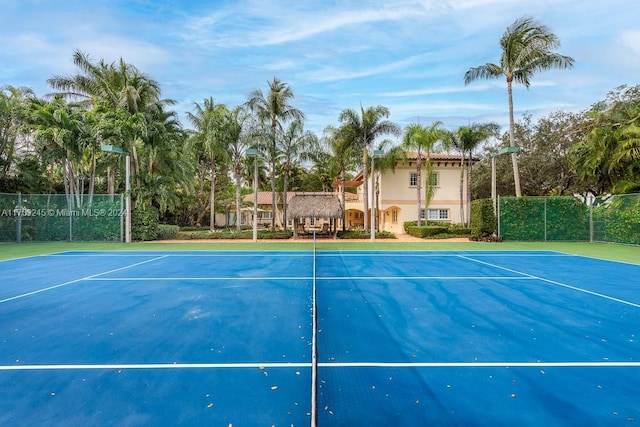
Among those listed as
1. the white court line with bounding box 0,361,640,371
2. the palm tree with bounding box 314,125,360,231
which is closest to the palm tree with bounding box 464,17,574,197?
the palm tree with bounding box 314,125,360,231

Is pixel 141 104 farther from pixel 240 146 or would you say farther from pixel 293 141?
pixel 293 141

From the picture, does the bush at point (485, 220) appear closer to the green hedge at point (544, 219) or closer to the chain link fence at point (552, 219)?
the chain link fence at point (552, 219)

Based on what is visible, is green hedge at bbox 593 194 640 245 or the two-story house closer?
green hedge at bbox 593 194 640 245

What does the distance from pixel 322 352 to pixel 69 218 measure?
22.4 metres

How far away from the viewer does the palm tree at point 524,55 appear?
71.1ft

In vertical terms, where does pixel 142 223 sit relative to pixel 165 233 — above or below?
above

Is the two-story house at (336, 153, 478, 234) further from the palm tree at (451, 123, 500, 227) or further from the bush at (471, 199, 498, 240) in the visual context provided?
the bush at (471, 199, 498, 240)

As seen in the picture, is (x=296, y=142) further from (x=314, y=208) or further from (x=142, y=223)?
(x=142, y=223)

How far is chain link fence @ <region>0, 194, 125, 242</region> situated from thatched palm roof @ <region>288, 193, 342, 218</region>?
10.9 meters

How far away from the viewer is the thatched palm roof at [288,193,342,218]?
25812mm

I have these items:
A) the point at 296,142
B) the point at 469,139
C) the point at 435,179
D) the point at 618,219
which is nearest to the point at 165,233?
the point at 296,142

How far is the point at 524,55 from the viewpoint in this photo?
22.1 m

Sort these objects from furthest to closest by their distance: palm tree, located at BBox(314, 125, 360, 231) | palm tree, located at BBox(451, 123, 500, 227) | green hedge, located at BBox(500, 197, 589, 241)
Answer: palm tree, located at BBox(451, 123, 500, 227) < palm tree, located at BBox(314, 125, 360, 231) < green hedge, located at BBox(500, 197, 589, 241)

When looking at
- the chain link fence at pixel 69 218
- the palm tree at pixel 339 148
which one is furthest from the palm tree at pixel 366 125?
the chain link fence at pixel 69 218
